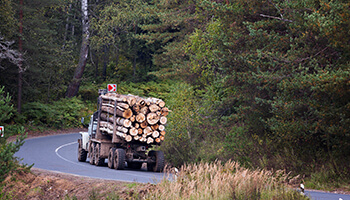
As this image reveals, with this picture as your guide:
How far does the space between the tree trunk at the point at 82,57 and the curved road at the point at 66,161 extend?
717 centimetres

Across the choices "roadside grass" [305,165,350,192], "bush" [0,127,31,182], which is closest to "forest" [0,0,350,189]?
"roadside grass" [305,165,350,192]

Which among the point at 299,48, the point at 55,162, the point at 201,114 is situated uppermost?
the point at 299,48

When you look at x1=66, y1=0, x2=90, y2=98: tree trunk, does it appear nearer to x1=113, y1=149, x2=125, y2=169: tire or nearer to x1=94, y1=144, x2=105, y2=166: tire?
x1=94, y1=144, x2=105, y2=166: tire

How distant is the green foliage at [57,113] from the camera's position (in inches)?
1438

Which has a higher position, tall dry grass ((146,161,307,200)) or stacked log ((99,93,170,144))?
stacked log ((99,93,170,144))

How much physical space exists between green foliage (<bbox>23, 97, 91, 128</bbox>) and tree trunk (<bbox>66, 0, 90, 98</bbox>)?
1.49 m

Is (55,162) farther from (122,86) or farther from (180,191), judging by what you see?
(122,86)

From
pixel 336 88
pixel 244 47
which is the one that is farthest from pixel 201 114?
pixel 336 88

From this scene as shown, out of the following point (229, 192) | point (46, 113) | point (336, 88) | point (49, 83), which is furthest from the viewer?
point (49, 83)

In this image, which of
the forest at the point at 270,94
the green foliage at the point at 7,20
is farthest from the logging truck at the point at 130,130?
the green foliage at the point at 7,20

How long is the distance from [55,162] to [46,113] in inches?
667

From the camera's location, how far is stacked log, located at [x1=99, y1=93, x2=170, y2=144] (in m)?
18.2

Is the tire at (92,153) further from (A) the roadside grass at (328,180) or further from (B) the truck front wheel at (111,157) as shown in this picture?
(A) the roadside grass at (328,180)

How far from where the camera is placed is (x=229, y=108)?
19859mm
